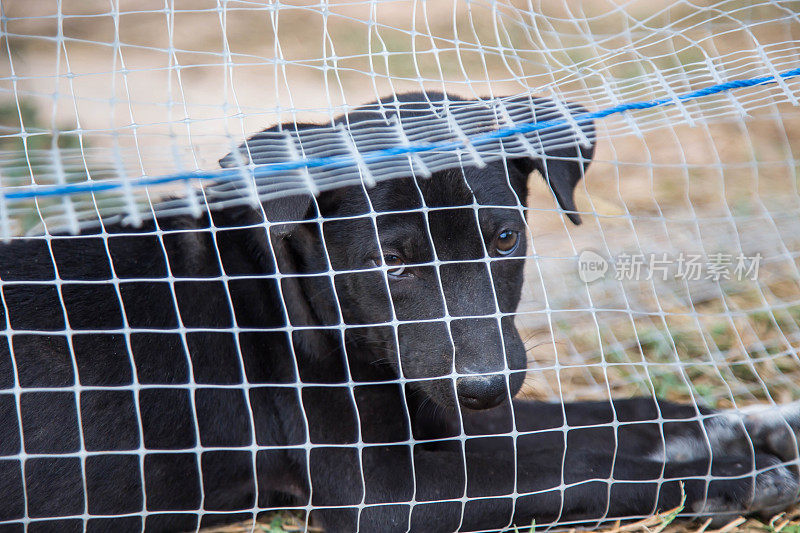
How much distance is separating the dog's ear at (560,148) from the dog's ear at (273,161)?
66 centimetres

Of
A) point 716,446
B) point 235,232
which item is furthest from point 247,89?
point 716,446

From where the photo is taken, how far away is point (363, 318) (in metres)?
2.43

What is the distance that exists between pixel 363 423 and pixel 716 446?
3.94ft

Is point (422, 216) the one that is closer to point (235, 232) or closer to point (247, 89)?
point (235, 232)

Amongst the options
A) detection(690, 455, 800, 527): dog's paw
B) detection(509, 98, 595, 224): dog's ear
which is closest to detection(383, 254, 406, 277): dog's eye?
detection(509, 98, 595, 224): dog's ear

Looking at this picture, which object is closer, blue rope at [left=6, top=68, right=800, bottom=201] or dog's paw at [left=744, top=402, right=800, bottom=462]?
blue rope at [left=6, top=68, right=800, bottom=201]

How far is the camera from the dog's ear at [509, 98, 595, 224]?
2209mm

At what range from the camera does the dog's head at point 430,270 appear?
2.15 m

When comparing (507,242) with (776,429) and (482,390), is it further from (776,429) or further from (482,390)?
(776,429)

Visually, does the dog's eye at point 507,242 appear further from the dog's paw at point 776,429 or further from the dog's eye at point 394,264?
the dog's paw at point 776,429
